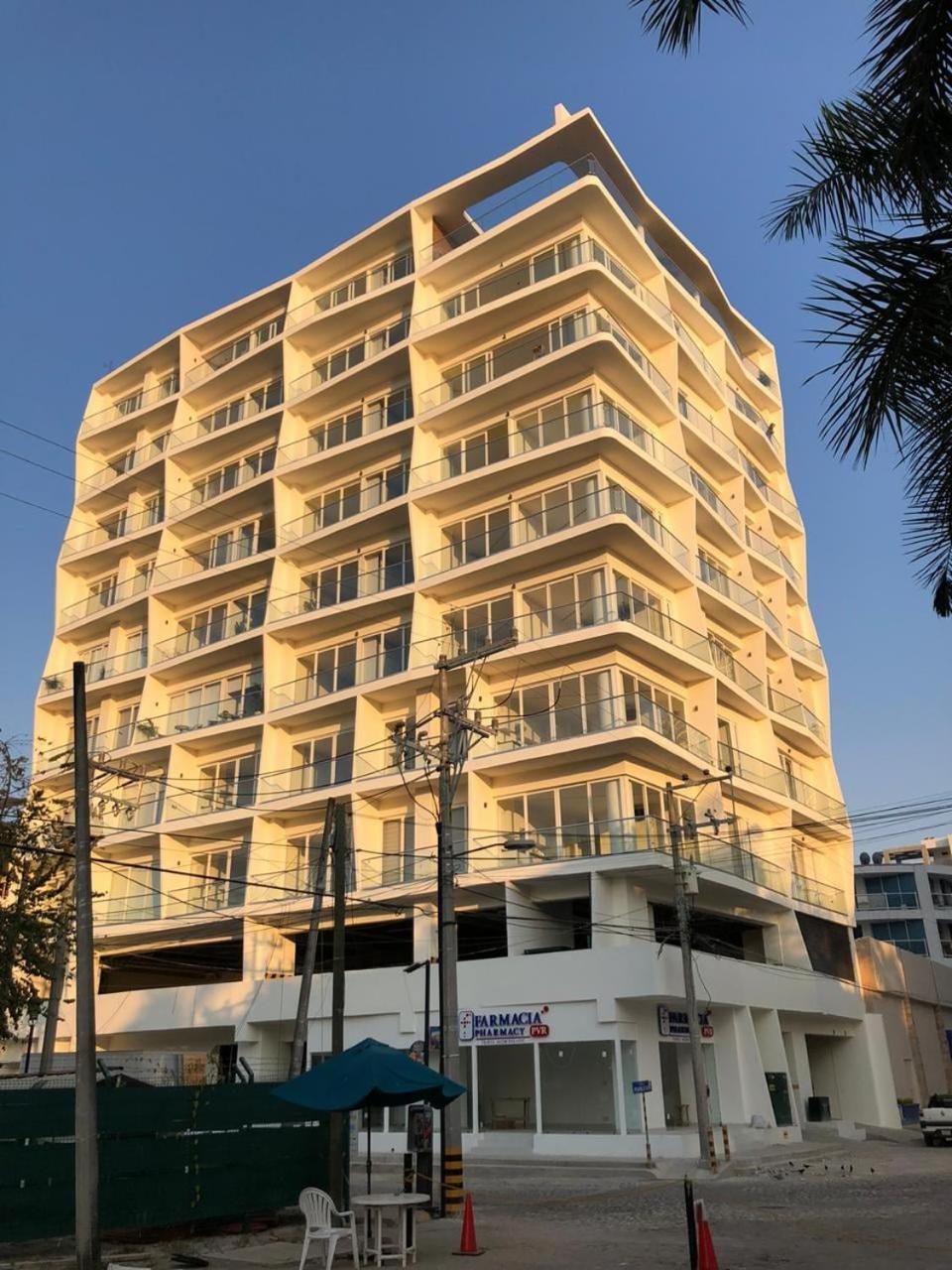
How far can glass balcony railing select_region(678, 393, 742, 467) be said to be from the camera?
42.2 metres

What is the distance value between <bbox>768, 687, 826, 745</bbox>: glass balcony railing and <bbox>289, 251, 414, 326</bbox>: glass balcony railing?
2442 cm

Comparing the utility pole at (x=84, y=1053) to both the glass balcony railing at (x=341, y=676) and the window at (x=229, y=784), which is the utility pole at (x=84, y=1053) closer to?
the glass balcony railing at (x=341, y=676)

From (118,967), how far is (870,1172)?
33.8 meters

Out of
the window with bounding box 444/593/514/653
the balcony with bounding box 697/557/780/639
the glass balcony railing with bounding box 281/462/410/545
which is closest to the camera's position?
the window with bounding box 444/593/514/653

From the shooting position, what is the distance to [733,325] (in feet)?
175

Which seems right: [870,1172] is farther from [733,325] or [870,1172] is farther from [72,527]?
[72,527]

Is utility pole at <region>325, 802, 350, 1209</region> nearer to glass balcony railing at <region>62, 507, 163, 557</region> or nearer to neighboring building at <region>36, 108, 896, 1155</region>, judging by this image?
neighboring building at <region>36, 108, 896, 1155</region>

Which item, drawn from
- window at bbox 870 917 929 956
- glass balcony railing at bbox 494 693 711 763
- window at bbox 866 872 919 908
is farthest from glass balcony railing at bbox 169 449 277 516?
window at bbox 870 917 929 956

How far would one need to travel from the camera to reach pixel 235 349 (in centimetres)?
5200

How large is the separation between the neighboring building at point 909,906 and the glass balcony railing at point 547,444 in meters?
48.4

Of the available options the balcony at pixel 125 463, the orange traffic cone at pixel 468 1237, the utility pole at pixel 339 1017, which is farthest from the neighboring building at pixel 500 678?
the orange traffic cone at pixel 468 1237

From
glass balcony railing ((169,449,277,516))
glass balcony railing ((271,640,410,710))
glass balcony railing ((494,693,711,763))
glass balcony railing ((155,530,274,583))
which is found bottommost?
glass balcony railing ((494,693,711,763))

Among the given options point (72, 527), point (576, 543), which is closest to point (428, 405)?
point (576, 543)

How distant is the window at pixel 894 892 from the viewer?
7456 cm
